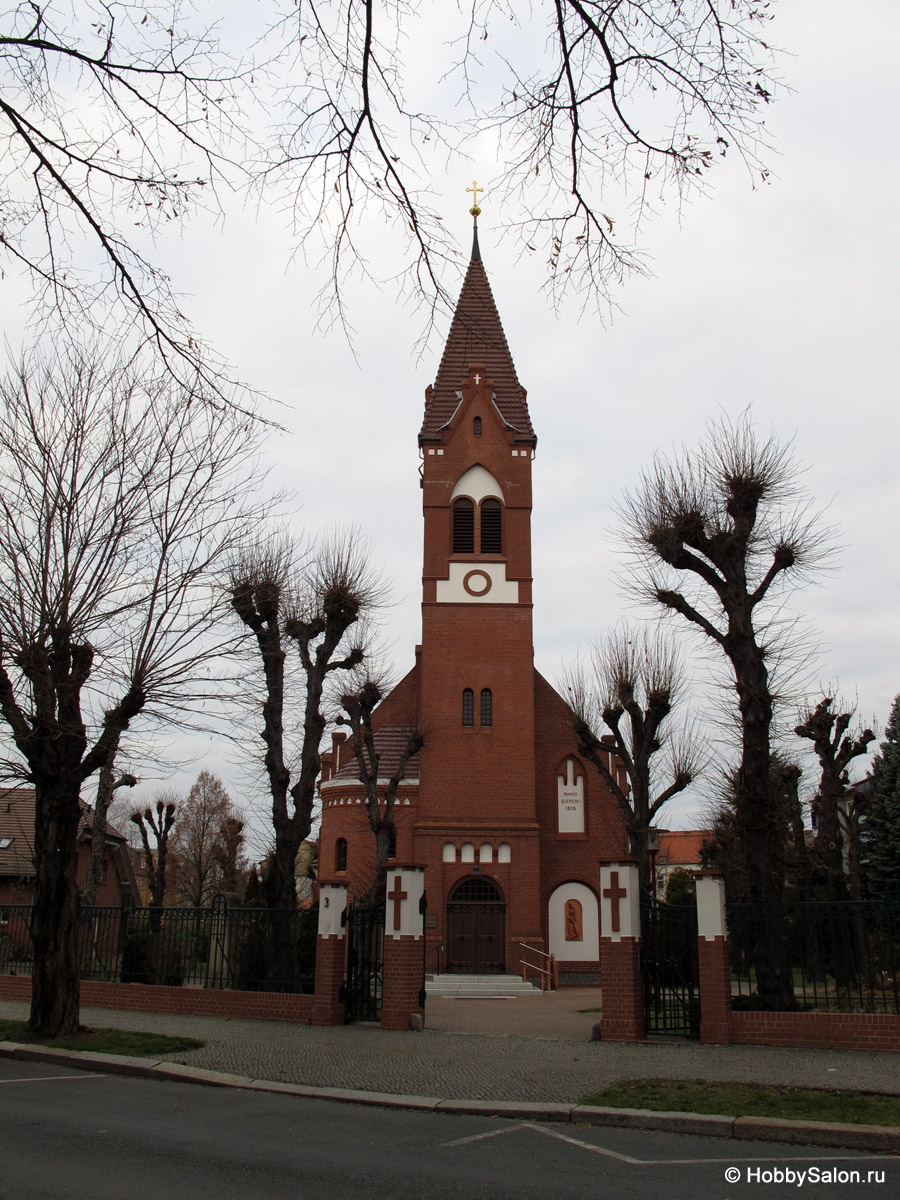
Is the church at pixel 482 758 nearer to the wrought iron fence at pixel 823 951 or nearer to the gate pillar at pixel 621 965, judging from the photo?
the gate pillar at pixel 621 965

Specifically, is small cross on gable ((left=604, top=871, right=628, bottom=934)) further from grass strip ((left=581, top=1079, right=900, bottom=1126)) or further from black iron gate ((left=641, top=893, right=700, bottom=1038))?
grass strip ((left=581, top=1079, right=900, bottom=1126))

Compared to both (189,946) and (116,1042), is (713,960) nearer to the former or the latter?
(116,1042)

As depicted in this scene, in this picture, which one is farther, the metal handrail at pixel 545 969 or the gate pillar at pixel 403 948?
the metal handrail at pixel 545 969

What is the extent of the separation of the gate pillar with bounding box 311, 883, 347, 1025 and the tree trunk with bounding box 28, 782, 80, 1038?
3424mm

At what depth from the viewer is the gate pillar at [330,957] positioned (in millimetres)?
13969

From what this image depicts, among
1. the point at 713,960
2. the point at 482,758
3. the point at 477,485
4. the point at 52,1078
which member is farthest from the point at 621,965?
the point at 477,485

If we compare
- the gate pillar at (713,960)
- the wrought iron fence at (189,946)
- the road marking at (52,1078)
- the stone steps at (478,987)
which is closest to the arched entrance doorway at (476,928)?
the stone steps at (478,987)

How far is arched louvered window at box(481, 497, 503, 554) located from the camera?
32.4 metres

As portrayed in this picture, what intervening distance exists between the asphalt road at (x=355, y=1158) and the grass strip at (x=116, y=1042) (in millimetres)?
2504

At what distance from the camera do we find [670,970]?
13180 mm

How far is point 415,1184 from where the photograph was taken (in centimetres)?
575

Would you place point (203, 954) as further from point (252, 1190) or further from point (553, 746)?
point (553, 746)

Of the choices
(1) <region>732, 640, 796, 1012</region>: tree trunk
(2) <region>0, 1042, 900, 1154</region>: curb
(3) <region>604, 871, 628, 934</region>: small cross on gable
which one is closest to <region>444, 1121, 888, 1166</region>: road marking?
(2) <region>0, 1042, 900, 1154</region>: curb

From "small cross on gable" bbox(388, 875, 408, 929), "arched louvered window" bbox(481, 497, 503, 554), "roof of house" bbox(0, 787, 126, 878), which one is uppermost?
"arched louvered window" bbox(481, 497, 503, 554)
